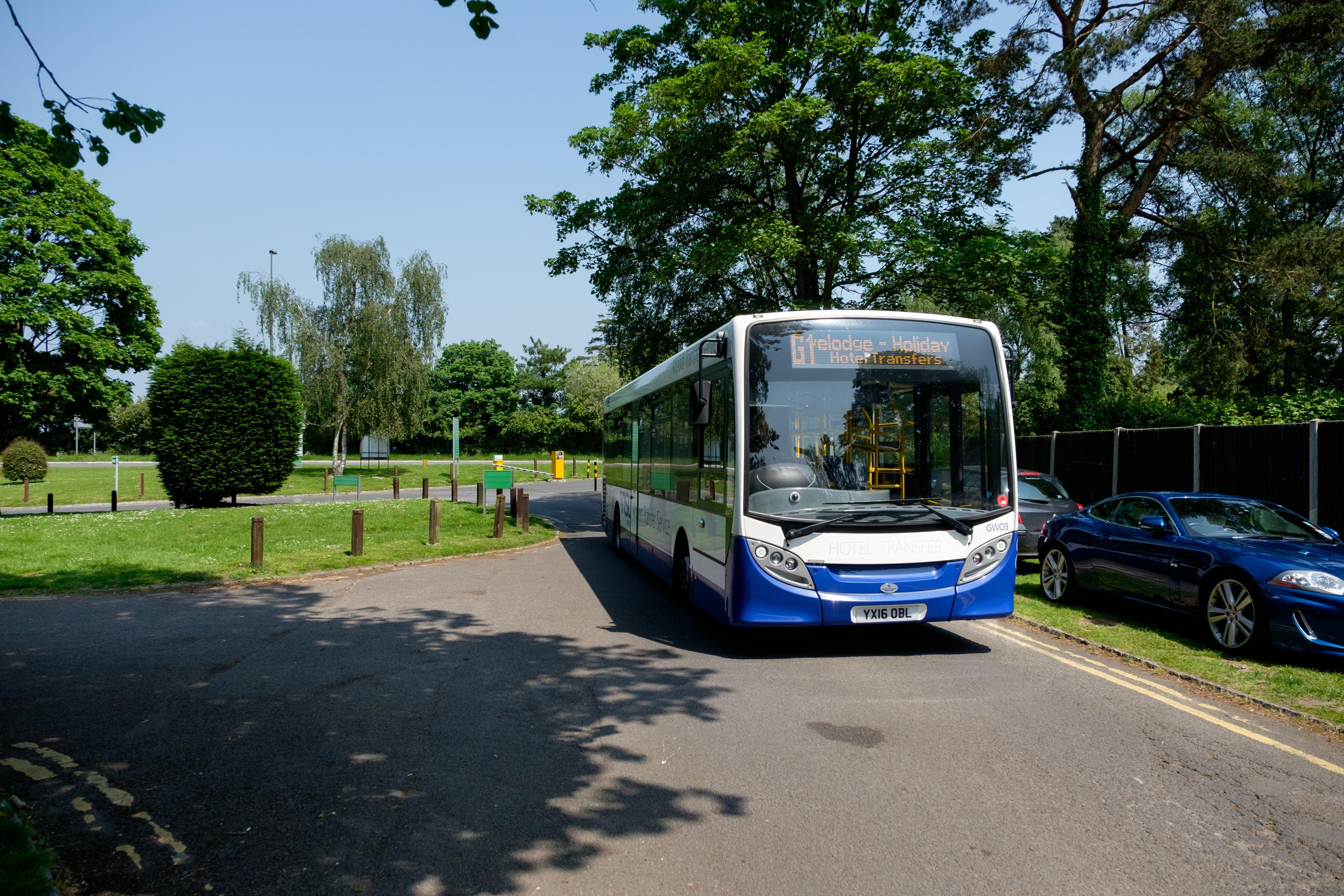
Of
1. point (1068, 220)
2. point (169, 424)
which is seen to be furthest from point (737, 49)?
point (1068, 220)

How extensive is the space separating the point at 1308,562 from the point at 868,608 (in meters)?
3.60

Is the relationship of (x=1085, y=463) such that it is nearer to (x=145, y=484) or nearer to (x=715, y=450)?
(x=715, y=450)

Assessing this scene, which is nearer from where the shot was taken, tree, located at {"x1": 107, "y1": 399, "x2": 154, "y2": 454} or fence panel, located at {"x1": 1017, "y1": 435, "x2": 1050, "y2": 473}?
fence panel, located at {"x1": 1017, "y1": 435, "x2": 1050, "y2": 473}

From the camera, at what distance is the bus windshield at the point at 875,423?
722 centimetres

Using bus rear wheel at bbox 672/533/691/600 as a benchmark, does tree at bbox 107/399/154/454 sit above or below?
above

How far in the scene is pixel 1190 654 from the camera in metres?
7.49

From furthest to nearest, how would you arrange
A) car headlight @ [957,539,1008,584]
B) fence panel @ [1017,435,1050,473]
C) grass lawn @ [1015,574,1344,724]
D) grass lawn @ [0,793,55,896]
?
fence panel @ [1017,435,1050,473]
car headlight @ [957,539,1008,584]
grass lawn @ [1015,574,1344,724]
grass lawn @ [0,793,55,896]

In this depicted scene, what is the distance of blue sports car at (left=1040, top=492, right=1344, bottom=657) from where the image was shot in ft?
22.4

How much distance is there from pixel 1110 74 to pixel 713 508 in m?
19.5

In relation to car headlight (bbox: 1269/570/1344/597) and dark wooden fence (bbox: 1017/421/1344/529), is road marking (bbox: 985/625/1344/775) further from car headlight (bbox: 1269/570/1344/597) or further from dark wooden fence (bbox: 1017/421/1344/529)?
dark wooden fence (bbox: 1017/421/1344/529)

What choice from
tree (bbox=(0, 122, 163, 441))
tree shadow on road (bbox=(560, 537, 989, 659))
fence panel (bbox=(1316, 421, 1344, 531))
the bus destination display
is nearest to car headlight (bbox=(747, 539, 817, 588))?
tree shadow on road (bbox=(560, 537, 989, 659))

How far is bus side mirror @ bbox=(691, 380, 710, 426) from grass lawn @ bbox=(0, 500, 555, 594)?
7.76 metres

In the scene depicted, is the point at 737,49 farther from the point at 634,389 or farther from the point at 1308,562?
the point at 1308,562

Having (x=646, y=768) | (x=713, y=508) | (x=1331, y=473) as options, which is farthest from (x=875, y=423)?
(x=1331, y=473)
